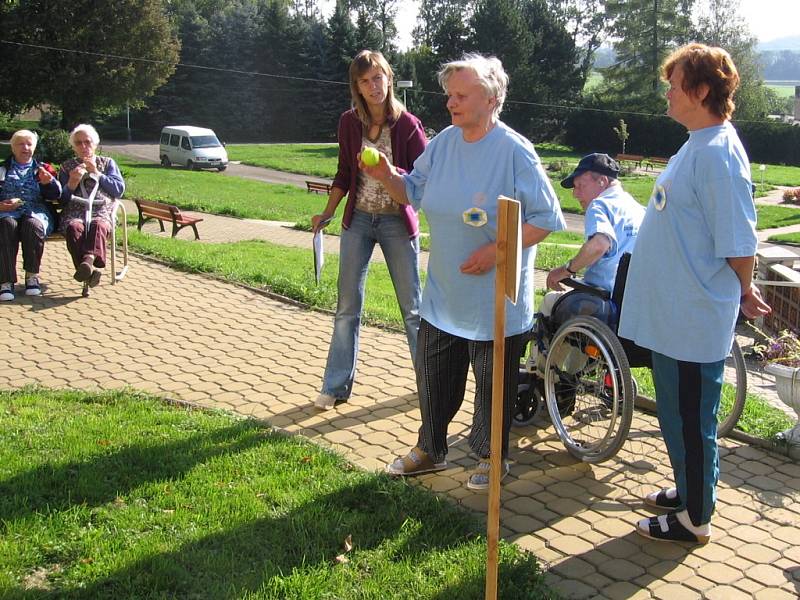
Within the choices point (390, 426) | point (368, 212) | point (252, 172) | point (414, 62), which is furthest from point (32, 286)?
point (414, 62)

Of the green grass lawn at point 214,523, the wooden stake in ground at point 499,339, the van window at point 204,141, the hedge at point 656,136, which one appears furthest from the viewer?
the hedge at point 656,136

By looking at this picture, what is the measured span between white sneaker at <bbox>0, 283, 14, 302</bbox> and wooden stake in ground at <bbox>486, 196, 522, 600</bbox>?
20.0ft

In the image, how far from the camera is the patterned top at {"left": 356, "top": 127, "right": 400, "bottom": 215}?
5086 mm

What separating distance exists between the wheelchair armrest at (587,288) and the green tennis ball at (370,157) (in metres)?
1.24

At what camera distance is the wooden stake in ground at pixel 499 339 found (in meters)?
2.94

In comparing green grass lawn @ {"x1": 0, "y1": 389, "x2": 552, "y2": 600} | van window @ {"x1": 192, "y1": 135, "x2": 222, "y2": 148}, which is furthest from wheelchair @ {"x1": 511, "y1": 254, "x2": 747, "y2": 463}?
van window @ {"x1": 192, "y1": 135, "x2": 222, "y2": 148}

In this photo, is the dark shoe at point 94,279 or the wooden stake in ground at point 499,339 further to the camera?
the dark shoe at point 94,279

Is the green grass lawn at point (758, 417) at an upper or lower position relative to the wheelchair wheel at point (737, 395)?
lower

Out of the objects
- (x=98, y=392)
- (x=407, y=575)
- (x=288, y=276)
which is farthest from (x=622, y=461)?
(x=288, y=276)

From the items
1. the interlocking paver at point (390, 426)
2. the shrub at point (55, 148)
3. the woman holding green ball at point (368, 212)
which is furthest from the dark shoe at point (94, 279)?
the shrub at point (55, 148)

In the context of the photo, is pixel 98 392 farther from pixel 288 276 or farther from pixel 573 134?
pixel 573 134

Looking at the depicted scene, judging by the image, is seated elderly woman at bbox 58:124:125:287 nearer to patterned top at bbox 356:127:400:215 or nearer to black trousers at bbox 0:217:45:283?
black trousers at bbox 0:217:45:283

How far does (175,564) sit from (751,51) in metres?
74.9

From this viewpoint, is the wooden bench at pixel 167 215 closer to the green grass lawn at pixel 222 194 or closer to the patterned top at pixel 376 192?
the green grass lawn at pixel 222 194
